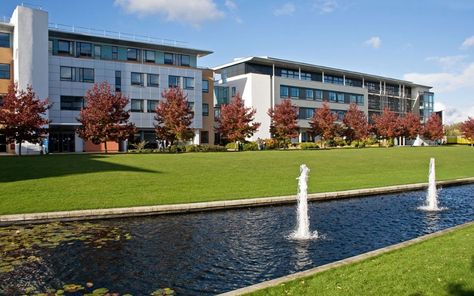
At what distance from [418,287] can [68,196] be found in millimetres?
14693

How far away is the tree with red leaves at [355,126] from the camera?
73.8 meters

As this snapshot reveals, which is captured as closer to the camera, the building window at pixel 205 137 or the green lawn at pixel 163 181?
the green lawn at pixel 163 181

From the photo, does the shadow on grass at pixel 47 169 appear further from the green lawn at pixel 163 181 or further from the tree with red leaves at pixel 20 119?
the tree with red leaves at pixel 20 119

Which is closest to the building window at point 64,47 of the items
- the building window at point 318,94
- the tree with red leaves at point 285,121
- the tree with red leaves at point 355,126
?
the tree with red leaves at point 285,121

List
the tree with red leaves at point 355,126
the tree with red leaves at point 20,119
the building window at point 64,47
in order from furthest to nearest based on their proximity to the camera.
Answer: the tree with red leaves at point 355,126, the building window at point 64,47, the tree with red leaves at point 20,119

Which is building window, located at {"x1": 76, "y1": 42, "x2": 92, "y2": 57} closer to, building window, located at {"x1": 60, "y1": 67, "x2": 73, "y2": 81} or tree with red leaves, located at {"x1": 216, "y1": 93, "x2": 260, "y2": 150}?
building window, located at {"x1": 60, "y1": 67, "x2": 73, "y2": 81}

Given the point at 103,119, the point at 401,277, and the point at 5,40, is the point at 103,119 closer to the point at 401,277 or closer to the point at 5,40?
the point at 5,40

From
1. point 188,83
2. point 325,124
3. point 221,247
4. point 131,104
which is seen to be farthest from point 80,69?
point 221,247

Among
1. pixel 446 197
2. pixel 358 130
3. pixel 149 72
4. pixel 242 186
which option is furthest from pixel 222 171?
pixel 358 130

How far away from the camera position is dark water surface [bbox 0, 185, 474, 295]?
9.20m

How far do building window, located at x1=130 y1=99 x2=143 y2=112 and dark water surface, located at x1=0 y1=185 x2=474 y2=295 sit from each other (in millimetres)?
48040

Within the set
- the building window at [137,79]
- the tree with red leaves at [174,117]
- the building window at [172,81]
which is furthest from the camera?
the building window at [172,81]

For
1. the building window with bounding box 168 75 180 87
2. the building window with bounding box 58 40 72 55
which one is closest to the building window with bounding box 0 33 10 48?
the building window with bounding box 58 40 72 55

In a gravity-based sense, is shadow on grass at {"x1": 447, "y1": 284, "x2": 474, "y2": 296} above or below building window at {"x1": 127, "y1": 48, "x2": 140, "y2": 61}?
below
